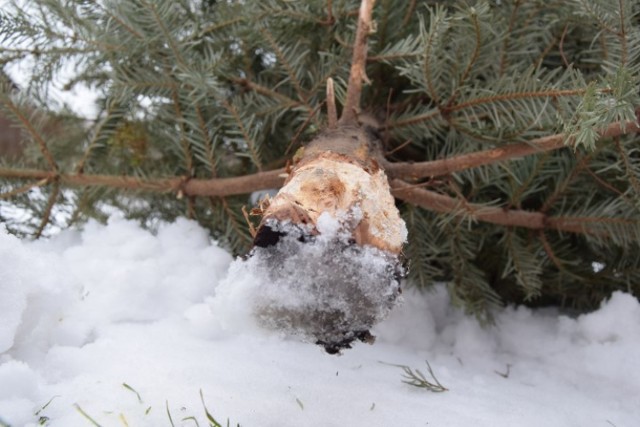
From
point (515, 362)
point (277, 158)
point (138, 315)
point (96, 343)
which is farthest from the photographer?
point (277, 158)

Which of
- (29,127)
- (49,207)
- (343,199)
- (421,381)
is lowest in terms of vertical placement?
(421,381)

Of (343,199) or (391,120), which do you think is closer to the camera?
(343,199)

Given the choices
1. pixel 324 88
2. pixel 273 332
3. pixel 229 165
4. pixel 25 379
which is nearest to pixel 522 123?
pixel 324 88

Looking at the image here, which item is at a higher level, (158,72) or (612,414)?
(158,72)

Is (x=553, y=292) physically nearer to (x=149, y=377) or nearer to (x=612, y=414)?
(x=612, y=414)

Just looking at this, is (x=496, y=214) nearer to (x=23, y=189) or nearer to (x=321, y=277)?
(x=321, y=277)

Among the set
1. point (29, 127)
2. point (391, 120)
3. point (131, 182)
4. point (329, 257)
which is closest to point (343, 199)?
point (329, 257)

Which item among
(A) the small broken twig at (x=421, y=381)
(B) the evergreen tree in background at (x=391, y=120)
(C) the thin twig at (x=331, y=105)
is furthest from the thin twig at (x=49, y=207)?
(A) the small broken twig at (x=421, y=381)

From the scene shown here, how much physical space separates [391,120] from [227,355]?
0.50m

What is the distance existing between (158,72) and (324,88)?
1.05 feet

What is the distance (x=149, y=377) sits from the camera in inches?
30.6

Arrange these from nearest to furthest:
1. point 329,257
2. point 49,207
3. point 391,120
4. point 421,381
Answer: point 329,257 < point 421,381 < point 391,120 < point 49,207

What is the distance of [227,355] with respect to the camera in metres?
0.88

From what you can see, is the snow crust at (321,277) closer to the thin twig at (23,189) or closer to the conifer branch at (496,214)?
the conifer branch at (496,214)
